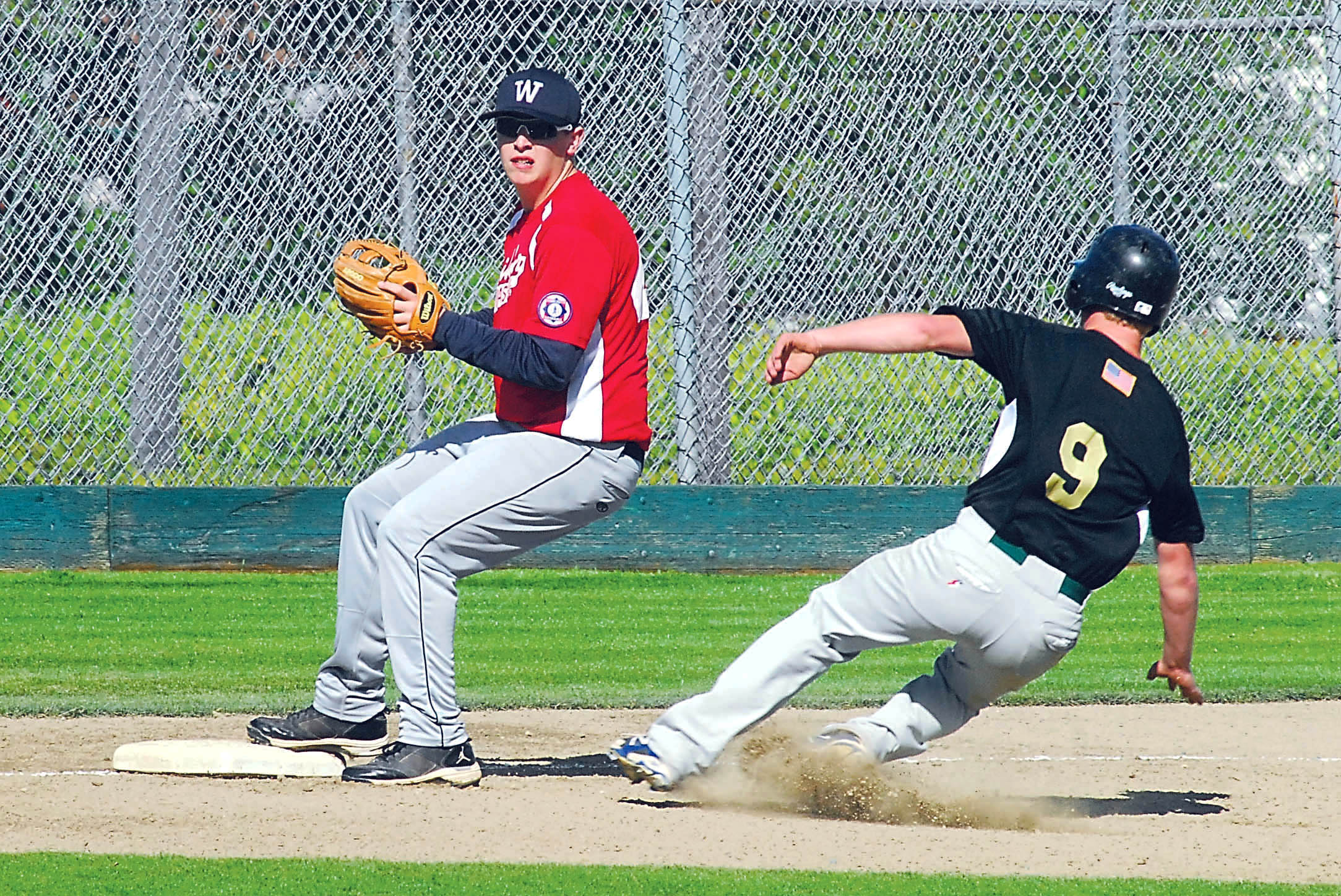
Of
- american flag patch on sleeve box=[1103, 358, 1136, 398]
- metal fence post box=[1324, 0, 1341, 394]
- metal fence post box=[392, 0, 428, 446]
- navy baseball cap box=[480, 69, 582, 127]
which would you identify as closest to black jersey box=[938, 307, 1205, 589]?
american flag patch on sleeve box=[1103, 358, 1136, 398]

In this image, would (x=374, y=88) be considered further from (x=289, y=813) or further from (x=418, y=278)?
(x=289, y=813)

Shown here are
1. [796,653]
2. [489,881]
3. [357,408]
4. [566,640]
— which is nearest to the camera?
[489,881]

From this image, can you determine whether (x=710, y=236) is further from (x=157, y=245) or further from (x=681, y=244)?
(x=157, y=245)

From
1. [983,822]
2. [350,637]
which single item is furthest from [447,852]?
[983,822]

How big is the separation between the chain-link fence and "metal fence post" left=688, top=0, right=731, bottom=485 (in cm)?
2

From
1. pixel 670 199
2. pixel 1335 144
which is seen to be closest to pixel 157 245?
pixel 670 199

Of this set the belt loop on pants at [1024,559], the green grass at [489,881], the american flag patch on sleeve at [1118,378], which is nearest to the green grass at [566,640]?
the belt loop on pants at [1024,559]

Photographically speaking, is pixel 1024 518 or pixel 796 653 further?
pixel 796 653

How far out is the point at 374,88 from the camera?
865 cm

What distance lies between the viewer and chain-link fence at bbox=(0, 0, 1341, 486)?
856 centimetres

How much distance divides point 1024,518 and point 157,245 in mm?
5802

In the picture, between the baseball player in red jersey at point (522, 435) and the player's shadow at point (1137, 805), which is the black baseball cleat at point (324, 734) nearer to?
the baseball player in red jersey at point (522, 435)

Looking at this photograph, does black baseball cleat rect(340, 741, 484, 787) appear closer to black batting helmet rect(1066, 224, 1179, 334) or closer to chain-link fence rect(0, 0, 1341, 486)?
black batting helmet rect(1066, 224, 1179, 334)

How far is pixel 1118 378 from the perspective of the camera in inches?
161
